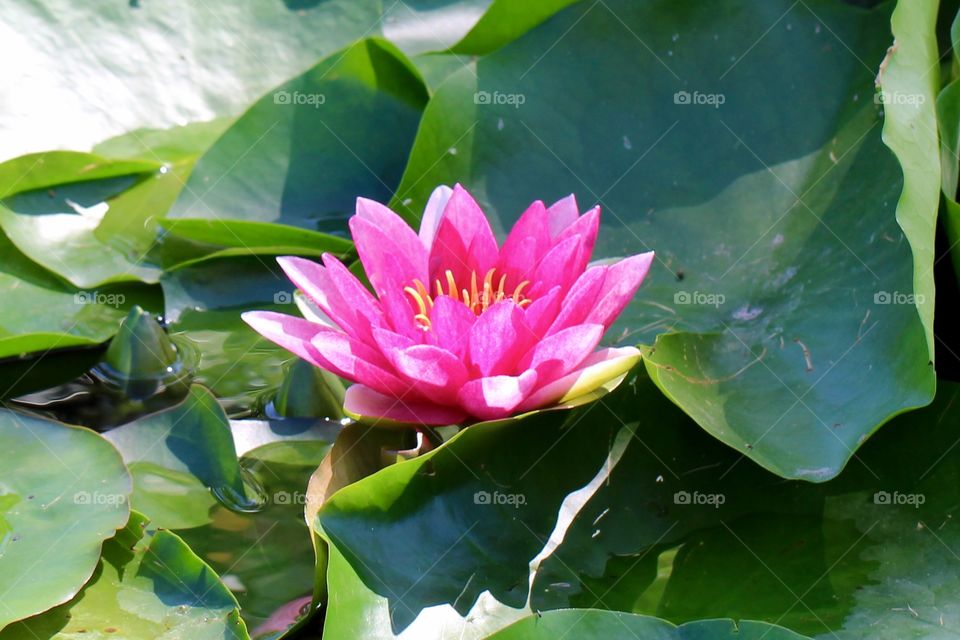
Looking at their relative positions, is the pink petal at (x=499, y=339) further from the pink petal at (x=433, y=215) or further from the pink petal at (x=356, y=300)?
the pink petal at (x=433, y=215)

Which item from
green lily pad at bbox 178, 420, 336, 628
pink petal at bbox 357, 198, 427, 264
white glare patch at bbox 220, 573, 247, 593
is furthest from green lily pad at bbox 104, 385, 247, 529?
pink petal at bbox 357, 198, 427, 264

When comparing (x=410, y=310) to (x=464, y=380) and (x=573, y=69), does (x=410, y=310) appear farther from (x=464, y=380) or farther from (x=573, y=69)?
(x=573, y=69)

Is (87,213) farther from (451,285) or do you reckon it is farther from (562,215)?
(562,215)

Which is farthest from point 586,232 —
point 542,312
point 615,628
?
point 615,628

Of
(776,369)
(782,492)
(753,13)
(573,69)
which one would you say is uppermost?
(753,13)

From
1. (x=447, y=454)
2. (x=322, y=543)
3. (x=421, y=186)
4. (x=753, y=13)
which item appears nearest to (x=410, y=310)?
(x=447, y=454)
